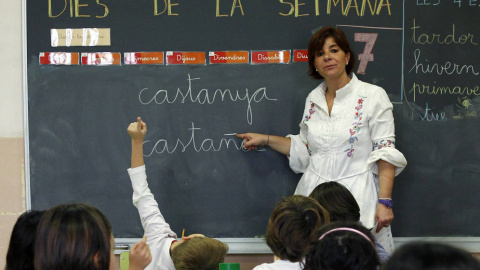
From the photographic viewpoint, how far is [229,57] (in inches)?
123

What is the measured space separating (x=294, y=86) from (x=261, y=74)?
0.66 ft

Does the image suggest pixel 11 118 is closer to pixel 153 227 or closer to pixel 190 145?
pixel 190 145

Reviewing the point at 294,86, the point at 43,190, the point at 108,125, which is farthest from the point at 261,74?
the point at 43,190

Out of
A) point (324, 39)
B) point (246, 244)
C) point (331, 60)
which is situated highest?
point (324, 39)

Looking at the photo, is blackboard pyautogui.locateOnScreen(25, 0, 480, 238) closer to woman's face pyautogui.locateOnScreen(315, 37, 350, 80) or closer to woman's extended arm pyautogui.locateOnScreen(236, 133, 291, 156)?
woman's extended arm pyautogui.locateOnScreen(236, 133, 291, 156)

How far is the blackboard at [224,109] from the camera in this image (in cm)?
311

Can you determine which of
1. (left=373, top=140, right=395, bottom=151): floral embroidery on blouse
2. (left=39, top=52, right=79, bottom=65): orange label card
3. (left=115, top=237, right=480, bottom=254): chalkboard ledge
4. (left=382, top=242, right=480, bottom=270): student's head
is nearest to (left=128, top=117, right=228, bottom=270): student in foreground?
(left=115, top=237, right=480, bottom=254): chalkboard ledge

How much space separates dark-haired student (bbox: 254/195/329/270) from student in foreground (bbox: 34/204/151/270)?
64 cm

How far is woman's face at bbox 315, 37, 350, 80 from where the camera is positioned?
9.50 feet

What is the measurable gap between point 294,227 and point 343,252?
0.42 m

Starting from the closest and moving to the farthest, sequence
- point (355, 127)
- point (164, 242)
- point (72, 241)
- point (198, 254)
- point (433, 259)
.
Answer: point (433, 259), point (72, 241), point (198, 254), point (164, 242), point (355, 127)

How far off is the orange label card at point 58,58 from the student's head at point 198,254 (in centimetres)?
140

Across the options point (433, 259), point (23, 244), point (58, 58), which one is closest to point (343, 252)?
point (433, 259)

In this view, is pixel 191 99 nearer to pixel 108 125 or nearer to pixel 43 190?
pixel 108 125
